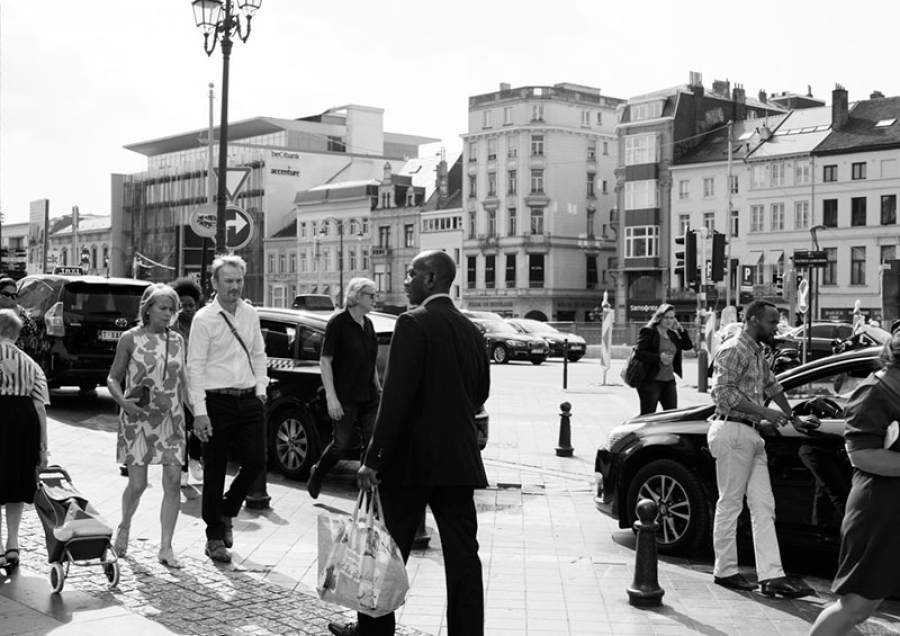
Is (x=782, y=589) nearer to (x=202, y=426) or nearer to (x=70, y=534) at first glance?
(x=202, y=426)

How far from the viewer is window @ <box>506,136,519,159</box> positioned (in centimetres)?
8562

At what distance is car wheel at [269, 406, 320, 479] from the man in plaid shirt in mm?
4916

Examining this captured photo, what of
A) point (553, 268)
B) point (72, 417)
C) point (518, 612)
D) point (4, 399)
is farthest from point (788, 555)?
point (553, 268)

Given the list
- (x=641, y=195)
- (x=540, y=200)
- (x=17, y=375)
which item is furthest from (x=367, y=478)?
(x=540, y=200)

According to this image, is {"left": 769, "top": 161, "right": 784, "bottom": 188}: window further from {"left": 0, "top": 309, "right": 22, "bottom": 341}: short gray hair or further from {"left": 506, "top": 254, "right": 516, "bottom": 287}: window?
{"left": 0, "top": 309, "right": 22, "bottom": 341}: short gray hair

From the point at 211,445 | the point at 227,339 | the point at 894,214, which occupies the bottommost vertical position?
the point at 211,445

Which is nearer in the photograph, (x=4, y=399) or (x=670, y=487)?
(x=4, y=399)

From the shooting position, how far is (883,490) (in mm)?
4922

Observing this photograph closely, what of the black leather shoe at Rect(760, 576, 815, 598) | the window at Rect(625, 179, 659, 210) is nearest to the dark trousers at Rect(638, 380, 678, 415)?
the black leather shoe at Rect(760, 576, 815, 598)

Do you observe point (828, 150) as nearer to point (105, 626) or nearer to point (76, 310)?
point (76, 310)

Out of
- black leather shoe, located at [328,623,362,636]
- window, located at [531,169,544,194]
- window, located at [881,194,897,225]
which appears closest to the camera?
black leather shoe, located at [328,623,362,636]

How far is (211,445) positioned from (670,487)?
3225 mm

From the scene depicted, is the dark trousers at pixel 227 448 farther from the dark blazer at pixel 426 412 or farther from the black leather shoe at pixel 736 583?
the black leather shoe at pixel 736 583

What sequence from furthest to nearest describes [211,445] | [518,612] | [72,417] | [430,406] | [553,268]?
1. [553,268]
2. [72,417]
3. [211,445]
4. [518,612]
5. [430,406]
